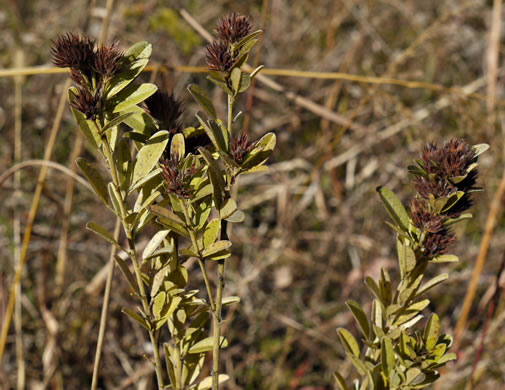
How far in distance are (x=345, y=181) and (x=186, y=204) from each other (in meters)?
1.75

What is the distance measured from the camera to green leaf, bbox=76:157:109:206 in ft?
1.60

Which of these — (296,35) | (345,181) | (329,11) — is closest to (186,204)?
(345,181)

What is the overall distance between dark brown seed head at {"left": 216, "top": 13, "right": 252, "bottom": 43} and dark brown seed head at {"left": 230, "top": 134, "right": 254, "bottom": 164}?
3.4 inches

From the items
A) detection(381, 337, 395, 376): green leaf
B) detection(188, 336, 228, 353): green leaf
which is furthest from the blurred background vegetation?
detection(381, 337, 395, 376): green leaf

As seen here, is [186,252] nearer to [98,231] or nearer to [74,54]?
[98,231]

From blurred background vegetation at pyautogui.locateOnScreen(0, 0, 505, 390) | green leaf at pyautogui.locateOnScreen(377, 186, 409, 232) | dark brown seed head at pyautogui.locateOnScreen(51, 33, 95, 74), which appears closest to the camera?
dark brown seed head at pyautogui.locateOnScreen(51, 33, 95, 74)

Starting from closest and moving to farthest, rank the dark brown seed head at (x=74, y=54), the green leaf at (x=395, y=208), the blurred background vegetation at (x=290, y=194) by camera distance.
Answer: the dark brown seed head at (x=74, y=54) < the green leaf at (x=395, y=208) < the blurred background vegetation at (x=290, y=194)

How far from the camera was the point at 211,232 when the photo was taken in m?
0.51

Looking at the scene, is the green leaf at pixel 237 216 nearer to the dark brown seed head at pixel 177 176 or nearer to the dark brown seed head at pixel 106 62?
the dark brown seed head at pixel 177 176

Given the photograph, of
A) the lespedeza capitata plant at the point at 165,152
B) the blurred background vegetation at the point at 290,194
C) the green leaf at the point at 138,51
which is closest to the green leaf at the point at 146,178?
the lespedeza capitata plant at the point at 165,152

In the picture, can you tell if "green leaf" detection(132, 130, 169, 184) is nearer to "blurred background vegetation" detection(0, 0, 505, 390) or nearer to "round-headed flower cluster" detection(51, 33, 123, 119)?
"round-headed flower cluster" detection(51, 33, 123, 119)

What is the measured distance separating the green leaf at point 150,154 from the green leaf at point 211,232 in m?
0.08

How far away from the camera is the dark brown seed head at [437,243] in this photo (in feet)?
1.67

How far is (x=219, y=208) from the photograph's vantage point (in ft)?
1.61
